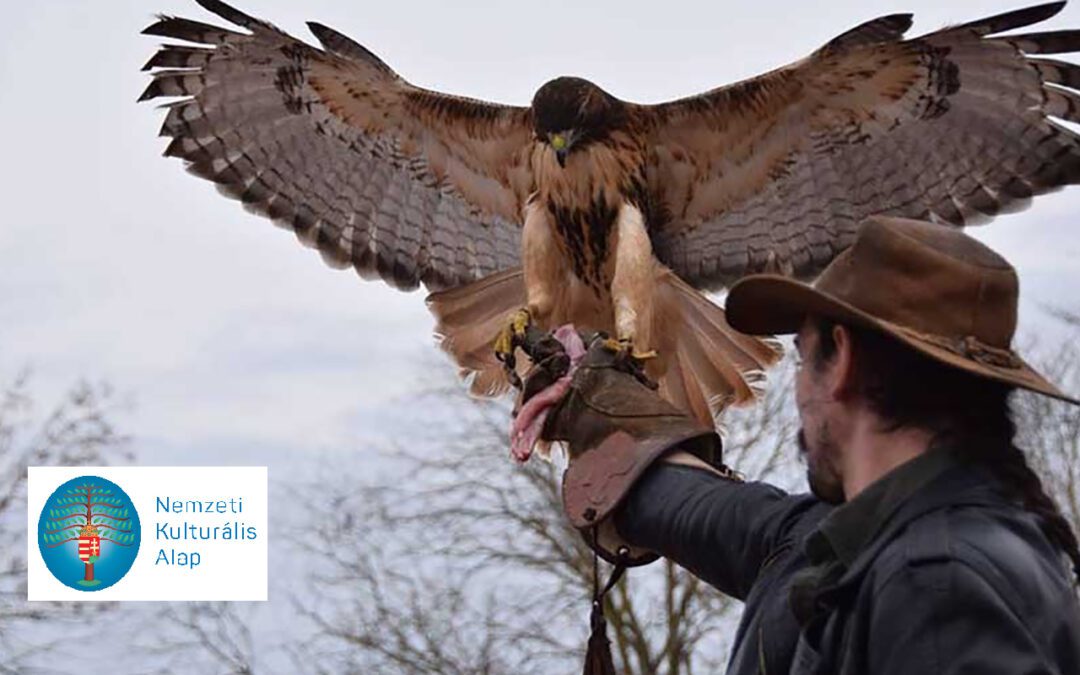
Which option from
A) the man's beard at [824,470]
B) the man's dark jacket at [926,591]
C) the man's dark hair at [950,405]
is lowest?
the man's dark jacket at [926,591]

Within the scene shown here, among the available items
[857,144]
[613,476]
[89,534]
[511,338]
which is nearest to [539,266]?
[511,338]

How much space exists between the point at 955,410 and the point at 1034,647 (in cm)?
39

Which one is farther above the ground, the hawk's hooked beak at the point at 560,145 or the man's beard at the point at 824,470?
the hawk's hooked beak at the point at 560,145

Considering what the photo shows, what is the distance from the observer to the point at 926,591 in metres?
2.13

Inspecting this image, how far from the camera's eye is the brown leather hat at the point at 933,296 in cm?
235

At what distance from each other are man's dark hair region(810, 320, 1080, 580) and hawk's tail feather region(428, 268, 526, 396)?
3361 mm

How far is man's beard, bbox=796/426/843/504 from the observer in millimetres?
2439

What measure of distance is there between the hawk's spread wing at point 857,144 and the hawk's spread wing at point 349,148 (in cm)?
61

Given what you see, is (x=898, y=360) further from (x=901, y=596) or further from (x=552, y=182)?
(x=552, y=182)

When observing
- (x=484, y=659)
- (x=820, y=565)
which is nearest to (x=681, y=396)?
(x=820, y=565)

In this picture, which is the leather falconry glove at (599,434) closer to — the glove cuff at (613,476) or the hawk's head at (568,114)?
the glove cuff at (613,476)

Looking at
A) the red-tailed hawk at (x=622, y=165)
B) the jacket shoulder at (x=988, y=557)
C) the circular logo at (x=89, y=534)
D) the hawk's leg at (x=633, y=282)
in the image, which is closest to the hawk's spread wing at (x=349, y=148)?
the red-tailed hawk at (x=622, y=165)

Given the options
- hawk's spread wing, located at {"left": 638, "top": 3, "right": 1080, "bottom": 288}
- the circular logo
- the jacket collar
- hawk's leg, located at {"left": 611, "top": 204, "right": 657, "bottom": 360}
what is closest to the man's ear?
the jacket collar

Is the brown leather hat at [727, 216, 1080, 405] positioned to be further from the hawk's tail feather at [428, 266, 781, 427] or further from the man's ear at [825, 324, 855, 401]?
the hawk's tail feather at [428, 266, 781, 427]
